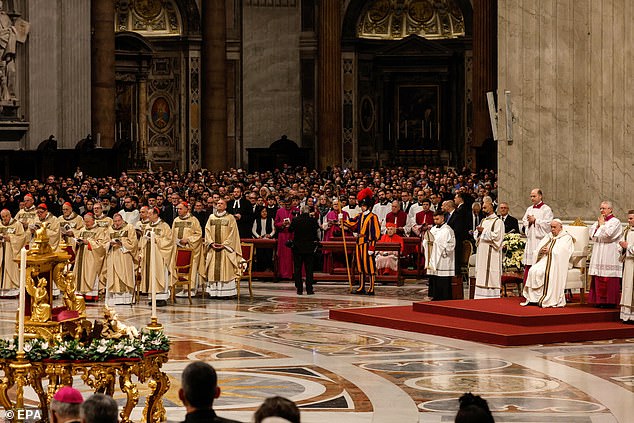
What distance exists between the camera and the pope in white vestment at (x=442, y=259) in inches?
744

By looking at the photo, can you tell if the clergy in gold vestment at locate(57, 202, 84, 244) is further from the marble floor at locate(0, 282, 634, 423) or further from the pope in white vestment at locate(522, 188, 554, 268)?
the pope in white vestment at locate(522, 188, 554, 268)

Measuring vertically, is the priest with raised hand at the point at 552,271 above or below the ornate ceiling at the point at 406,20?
below

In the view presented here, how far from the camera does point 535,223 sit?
17891 mm

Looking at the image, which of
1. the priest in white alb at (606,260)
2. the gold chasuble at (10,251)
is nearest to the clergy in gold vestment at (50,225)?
the gold chasuble at (10,251)

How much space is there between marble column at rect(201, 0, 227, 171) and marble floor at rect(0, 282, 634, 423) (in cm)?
2068

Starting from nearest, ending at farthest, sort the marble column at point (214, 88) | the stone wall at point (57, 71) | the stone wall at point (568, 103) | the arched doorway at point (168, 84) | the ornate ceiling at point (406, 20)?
the stone wall at point (568, 103) → the stone wall at point (57, 71) → the marble column at point (214, 88) → the arched doorway at point (168, 84) → the ornate ceiling at point (406, 20)

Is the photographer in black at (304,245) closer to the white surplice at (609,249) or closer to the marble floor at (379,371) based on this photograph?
the marble floor at (379,371)

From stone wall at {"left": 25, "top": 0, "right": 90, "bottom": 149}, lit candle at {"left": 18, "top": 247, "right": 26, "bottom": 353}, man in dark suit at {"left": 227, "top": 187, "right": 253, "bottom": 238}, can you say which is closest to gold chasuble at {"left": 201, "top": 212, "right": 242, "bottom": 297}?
man in dark suit at {"left": 227, "top": 187, "right": 253, "bottom": 238}

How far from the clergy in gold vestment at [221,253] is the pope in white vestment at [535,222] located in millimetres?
5101

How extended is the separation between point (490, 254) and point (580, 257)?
6.61 ft

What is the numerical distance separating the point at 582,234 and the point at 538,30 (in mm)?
3494

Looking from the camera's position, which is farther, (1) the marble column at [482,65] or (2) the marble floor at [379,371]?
(1) the marble column at [482,65]

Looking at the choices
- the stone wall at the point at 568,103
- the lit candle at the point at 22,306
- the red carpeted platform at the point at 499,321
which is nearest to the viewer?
the lit candle at the point at 22,306

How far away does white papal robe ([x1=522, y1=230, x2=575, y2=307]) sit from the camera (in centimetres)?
1656
